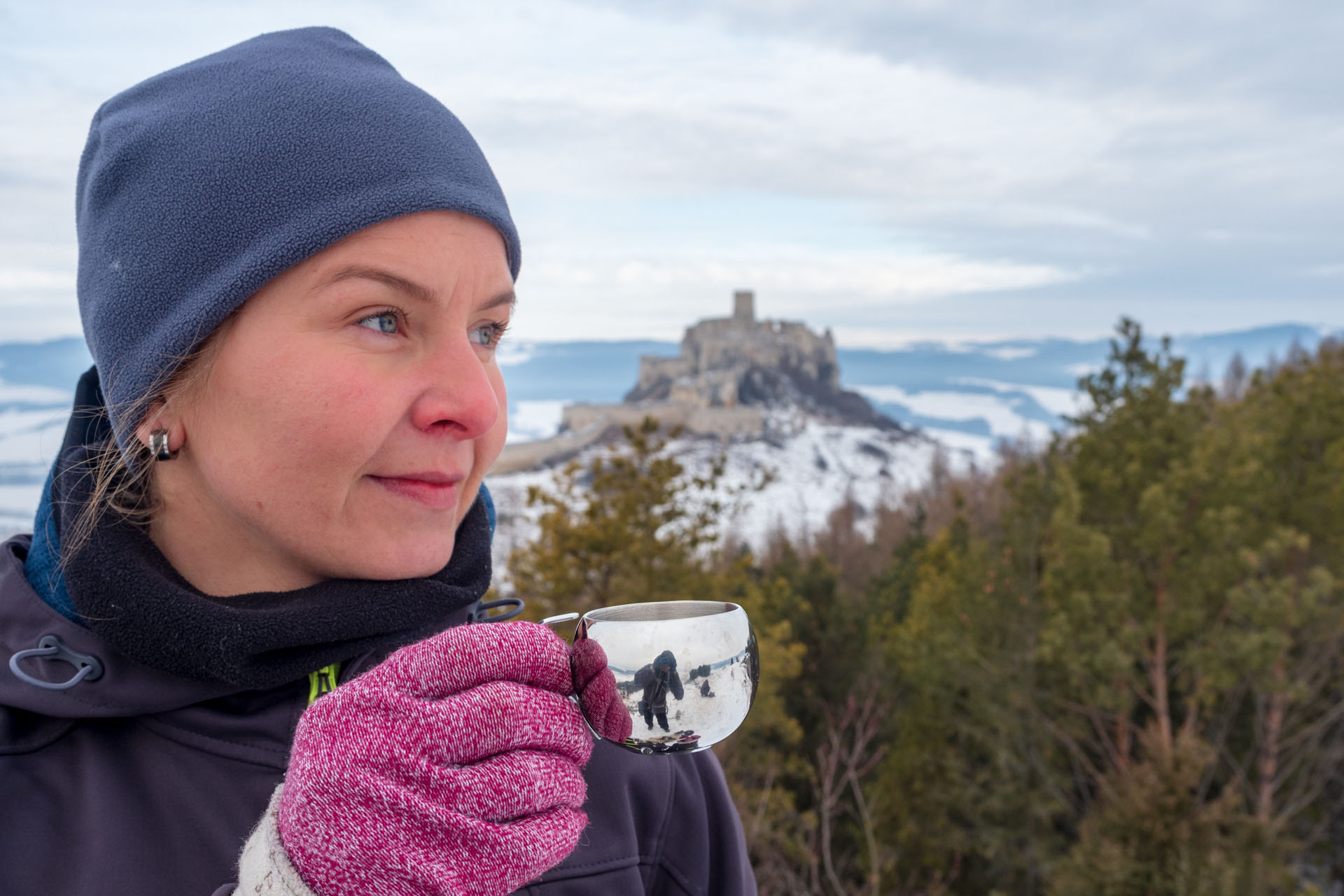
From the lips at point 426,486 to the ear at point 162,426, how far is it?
331mm

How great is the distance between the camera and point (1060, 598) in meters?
18.5

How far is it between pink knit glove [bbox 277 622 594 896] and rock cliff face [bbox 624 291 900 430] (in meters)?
98.4

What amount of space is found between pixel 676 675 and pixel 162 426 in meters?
0.93

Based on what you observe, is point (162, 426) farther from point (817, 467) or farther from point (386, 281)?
point (817, 467)

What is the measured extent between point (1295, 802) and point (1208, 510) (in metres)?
8.02

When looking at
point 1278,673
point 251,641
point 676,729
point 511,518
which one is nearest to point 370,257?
point 251,641

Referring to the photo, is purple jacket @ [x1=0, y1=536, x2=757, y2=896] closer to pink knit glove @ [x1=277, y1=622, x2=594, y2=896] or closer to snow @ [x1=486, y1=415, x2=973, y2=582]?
pink knit glove @ [x1=277, y1=622, x2=594, y2=896]

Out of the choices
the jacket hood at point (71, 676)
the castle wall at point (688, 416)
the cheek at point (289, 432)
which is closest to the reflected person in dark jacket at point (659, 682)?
the cheek at point (289, 432)

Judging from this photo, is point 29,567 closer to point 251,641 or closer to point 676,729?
point 251,641

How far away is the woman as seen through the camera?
4.31ft

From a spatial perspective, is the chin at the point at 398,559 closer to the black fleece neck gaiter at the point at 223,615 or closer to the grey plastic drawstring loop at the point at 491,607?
the black fleece neck gaiter at the point at 223,615

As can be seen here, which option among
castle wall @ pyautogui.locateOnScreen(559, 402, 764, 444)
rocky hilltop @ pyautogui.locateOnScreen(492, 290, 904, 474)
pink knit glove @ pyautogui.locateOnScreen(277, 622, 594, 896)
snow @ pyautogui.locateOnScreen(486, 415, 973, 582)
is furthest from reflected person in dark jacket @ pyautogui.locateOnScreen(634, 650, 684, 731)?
rocky hilltop @ pyautogui.locateOnScreen(492, 290, 904, 474)

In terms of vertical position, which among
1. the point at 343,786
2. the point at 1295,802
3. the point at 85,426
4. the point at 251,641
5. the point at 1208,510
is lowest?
the point at 1295,802

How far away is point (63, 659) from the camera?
1446 millimetres
